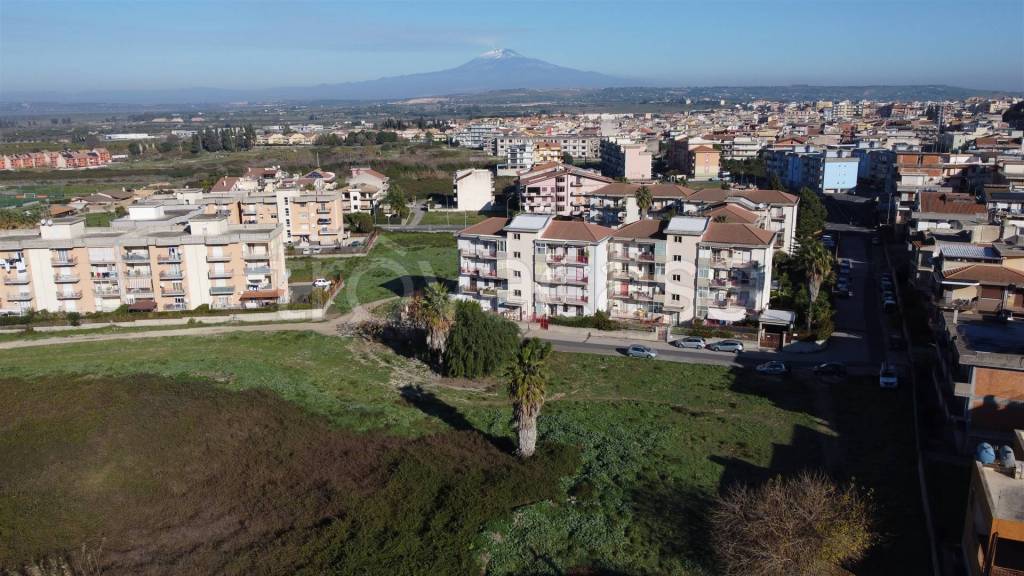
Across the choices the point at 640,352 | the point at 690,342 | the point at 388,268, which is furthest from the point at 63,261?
the point at 690,342

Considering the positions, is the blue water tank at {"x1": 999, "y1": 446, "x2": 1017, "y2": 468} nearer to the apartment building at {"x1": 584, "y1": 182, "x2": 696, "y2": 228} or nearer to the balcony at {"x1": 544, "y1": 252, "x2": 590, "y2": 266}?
the balcony at {"x1": 544, "y1": 252, "x2": 590, "y2": 266}

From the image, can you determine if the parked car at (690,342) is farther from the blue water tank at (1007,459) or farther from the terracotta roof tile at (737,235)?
the blue water tank at (1007,459)

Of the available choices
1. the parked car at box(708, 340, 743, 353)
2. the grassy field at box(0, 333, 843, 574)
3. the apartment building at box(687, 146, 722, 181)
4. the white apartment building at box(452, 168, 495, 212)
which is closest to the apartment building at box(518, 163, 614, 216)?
the white apartment building at box(452, 168, 495, 212)

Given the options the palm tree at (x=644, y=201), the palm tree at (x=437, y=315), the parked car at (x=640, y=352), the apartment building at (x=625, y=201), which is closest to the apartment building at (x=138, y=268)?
the palm tree at (x=437, y=315)

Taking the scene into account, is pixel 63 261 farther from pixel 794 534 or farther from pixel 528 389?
pixel 794 534

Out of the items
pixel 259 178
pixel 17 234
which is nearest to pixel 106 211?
pixel 259 178

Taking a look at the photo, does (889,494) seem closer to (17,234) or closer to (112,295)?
(112,295)
